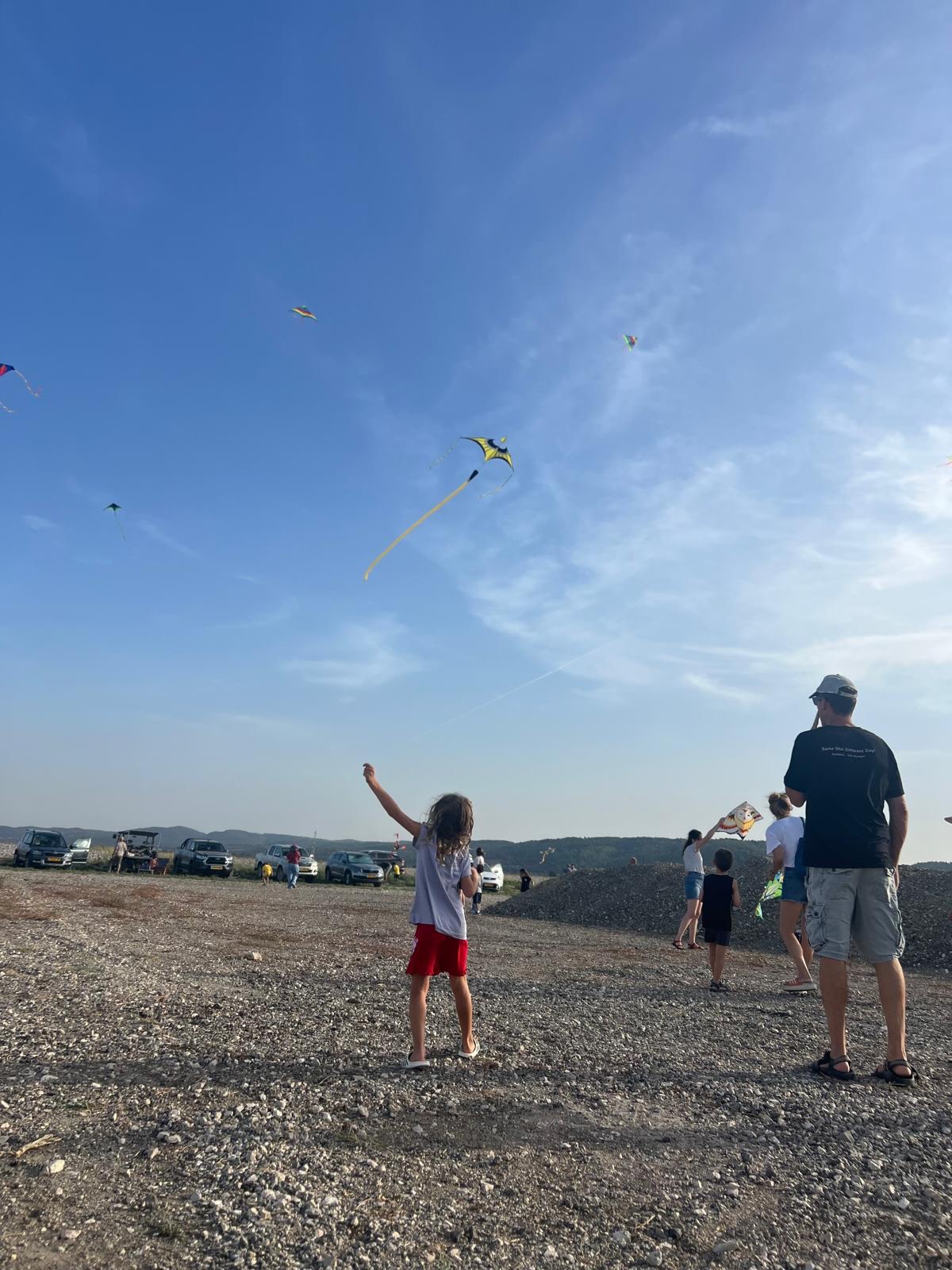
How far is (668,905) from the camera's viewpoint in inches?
958

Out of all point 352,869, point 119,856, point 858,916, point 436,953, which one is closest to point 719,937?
point 858,916

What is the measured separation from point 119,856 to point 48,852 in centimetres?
293

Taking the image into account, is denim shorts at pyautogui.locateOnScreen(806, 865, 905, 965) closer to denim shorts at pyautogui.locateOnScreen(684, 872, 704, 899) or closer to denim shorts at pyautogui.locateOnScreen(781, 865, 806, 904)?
denim shorts at pyautogui.locateOnScreen(781, 865, 806, 904)

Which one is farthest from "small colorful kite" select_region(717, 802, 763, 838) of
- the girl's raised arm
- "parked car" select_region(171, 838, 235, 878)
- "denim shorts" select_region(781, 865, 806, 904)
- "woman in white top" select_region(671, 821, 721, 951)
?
"parked car" select_region(171, 838, 235, 878)

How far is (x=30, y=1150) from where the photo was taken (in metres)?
3.64

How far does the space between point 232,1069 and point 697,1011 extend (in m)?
4.84

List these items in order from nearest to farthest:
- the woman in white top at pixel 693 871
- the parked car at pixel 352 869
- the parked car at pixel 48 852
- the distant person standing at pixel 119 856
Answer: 1. the woman in white top at pixel 693 871
2. the parked car at pixel 48 852
3. the distant person standing at pixel 119 856
4. the parked car at pixel 352 869

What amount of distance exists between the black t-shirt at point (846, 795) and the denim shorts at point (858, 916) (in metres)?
0.11

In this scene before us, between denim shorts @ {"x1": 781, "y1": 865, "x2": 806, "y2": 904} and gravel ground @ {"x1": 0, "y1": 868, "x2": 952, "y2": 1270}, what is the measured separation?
1087 millimetres

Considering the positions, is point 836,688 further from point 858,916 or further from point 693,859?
point 693,859

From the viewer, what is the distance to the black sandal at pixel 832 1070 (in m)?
5.41

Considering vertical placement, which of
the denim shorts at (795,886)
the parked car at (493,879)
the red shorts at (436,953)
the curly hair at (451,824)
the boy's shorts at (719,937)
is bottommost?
the parked car at (493,879)

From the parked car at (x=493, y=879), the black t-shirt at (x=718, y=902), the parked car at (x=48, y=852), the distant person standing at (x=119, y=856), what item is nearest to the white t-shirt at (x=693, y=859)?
the black t-shirt at (x=718, y=902)

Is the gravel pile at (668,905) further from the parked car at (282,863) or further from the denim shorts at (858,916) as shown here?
the parked car at (282,863)
